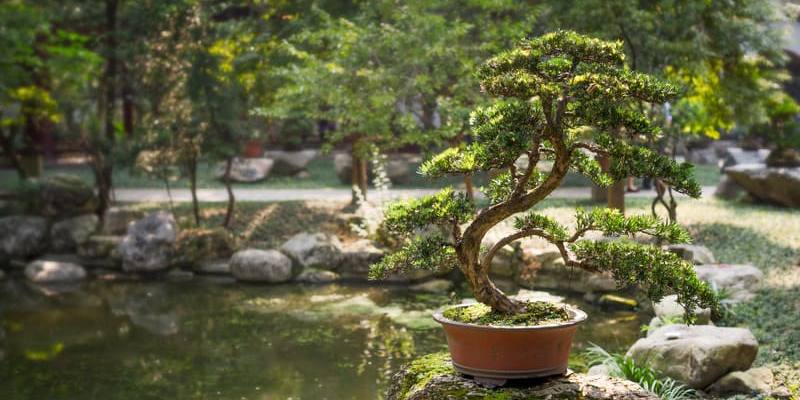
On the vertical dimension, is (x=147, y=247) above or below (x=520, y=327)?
below

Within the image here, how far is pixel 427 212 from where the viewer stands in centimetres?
456

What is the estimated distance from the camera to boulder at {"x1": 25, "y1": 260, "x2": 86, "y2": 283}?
42.4ft

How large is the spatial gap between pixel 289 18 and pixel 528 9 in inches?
166

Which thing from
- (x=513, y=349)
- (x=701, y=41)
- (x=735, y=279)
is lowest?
(x=735, y=279)

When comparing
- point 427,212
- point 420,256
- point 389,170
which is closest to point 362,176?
point 389,170

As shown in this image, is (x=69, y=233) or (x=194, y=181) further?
(x=194, y=181)

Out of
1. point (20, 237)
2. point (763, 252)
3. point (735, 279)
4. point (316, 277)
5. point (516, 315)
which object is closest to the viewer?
point (516, 315)

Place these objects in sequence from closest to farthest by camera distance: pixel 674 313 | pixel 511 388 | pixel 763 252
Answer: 1. pixel 511 388
2. pixel 674 313
3. pixel 763 252

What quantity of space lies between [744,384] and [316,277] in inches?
278

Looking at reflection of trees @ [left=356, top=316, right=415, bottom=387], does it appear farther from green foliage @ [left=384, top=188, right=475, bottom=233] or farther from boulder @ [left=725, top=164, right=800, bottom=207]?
boulder @ [left=725, top=164, right=800, bottom=207]

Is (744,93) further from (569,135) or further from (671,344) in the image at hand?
(569,135)

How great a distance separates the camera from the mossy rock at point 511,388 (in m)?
4.36

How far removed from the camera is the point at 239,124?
46.7ft

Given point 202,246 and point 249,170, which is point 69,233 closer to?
point 202,246
